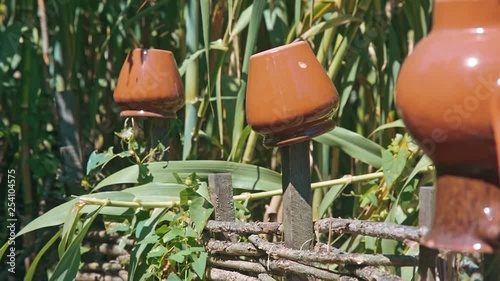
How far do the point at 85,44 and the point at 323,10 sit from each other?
96 centimetres

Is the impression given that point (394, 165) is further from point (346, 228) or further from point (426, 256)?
point (426, 256)

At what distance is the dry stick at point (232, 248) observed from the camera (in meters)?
1.56

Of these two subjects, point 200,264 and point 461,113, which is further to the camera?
point 200,264

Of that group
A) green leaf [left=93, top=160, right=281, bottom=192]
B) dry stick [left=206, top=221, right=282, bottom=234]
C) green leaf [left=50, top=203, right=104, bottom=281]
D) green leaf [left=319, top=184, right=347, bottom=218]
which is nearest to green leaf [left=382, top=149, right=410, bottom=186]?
green leaf [left=319, top=184, right=347, bottom=218]

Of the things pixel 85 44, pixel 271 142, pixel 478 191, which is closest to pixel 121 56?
pixel 85 44

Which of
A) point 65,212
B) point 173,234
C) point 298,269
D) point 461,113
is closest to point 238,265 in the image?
point 173,234

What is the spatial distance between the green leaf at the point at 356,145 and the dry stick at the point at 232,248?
0.37 m

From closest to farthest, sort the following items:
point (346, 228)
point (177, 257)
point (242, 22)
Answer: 1. point (346, 228)
2. point (177, 257)
3. point (242, 22)

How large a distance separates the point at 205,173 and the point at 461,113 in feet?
3.31

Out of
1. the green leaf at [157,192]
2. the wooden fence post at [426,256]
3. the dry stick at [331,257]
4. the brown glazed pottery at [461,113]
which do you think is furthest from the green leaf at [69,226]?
the brown glazed pottery at [461,113]

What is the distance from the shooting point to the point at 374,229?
4.12 ft

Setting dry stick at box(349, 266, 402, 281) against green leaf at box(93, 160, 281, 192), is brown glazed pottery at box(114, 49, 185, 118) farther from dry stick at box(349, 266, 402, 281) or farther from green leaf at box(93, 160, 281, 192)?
dry stick at box(349, 266, 402, 281)

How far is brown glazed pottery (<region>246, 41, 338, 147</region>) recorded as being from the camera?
1296 millimetres

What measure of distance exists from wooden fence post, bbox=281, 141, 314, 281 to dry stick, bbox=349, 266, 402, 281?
14cm
